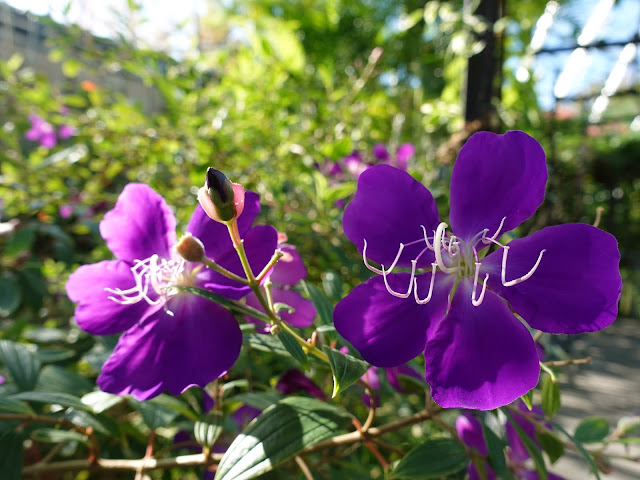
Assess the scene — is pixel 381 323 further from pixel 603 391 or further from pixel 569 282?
pixel 603 391

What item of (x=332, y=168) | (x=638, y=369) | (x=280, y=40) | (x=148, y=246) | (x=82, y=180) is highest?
(x=280, y=40)

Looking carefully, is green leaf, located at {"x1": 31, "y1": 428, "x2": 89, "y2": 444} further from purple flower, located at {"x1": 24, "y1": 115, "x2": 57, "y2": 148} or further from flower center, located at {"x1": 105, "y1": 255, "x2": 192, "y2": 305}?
purple flower, located at {"x1": 24, "y1": 115, "x2": 57, "y2": 148}

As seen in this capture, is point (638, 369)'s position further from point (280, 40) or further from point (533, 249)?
point (533, 249)

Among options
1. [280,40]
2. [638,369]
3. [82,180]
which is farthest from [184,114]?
[638,369]

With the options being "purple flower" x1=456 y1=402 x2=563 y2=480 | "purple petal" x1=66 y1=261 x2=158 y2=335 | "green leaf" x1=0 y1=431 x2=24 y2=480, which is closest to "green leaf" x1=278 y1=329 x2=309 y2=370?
"purple petal" x1=66 y1=261 x2=158 y2=335

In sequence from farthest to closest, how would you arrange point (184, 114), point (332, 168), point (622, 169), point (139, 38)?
point (622, 169) → point (184, 114) → point (139, 38) → point (332, 168)

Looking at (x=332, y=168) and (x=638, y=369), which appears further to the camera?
(x=638, y=369)

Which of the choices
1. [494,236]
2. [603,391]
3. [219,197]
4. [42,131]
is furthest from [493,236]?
[603,391]
